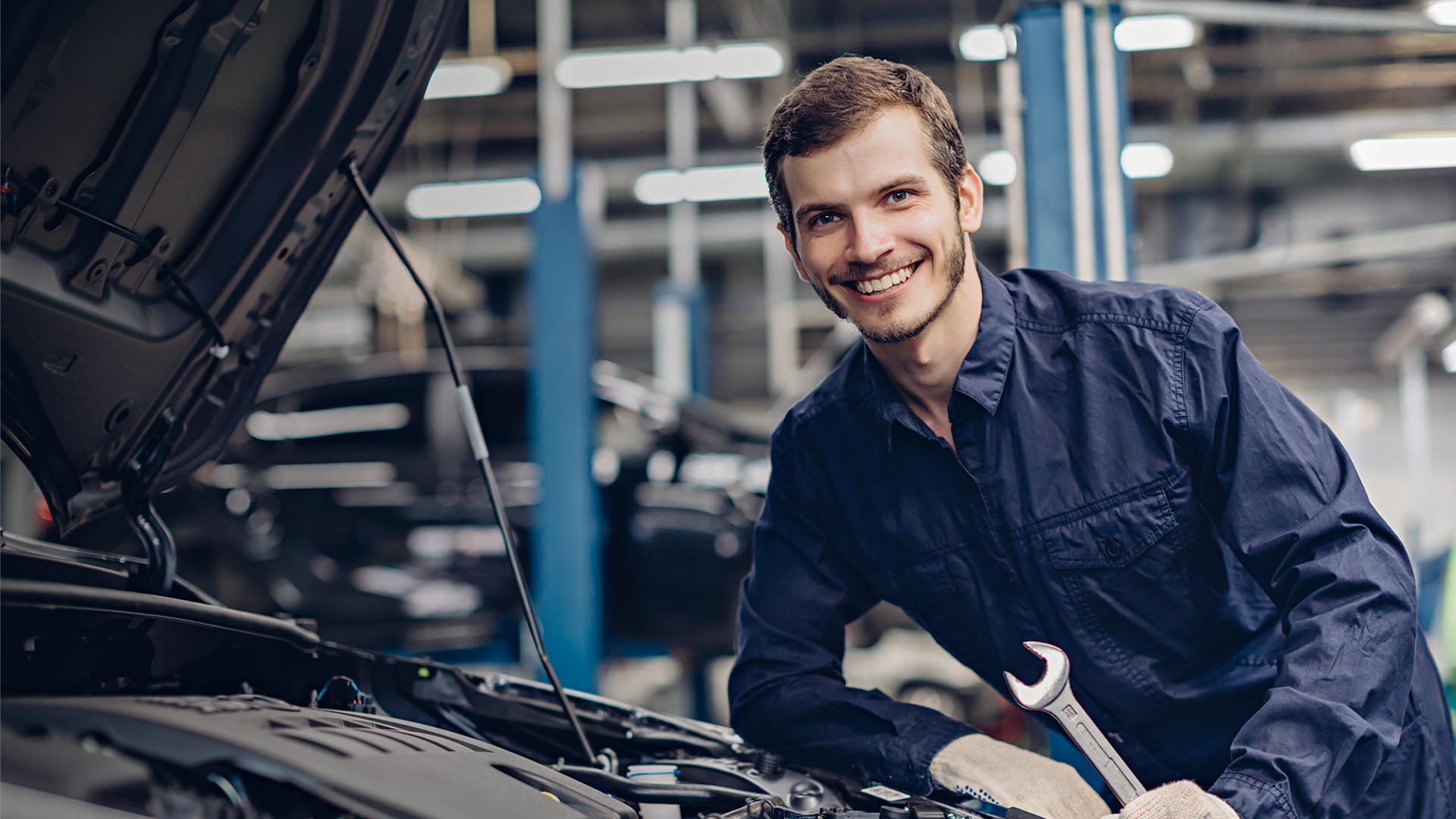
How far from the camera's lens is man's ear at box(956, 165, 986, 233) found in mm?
1450

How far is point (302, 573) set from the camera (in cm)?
417

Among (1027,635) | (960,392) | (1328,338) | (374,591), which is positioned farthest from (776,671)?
(1328,338)

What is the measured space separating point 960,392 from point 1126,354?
0.68ft

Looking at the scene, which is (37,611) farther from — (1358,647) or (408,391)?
(408,391)

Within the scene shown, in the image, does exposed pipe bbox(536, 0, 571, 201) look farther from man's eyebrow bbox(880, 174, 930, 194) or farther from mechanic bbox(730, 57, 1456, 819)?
man's eyebrow bbox(880, 174, 930, 194)

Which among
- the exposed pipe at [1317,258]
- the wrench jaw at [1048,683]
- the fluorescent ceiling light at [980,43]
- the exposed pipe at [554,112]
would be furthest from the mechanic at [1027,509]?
the fluorescent ceiling light at [980,43]

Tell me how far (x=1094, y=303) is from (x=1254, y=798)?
2.06 ft

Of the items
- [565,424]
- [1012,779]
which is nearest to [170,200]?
[1012,779]

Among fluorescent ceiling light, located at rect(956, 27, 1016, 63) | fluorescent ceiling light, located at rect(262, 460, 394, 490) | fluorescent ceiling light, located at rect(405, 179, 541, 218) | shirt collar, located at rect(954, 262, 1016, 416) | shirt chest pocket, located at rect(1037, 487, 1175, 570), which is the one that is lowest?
fluorescent ceiling light, located at rect(262, 460, 394, 490)

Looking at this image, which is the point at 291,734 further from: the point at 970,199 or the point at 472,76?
the point at 472,76

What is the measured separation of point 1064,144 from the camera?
2.02 meters

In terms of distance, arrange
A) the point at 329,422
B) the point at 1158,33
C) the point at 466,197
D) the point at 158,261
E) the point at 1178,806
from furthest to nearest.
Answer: the point at 466,197 < the point at 1158,33 < the point at 329,422 < the point at 158,261 < the point at 1178,806

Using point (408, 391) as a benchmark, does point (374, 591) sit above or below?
below

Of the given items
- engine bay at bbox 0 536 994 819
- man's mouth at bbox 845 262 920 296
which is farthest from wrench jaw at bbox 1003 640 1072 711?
man's mouth at bbox 845 262 920 296
